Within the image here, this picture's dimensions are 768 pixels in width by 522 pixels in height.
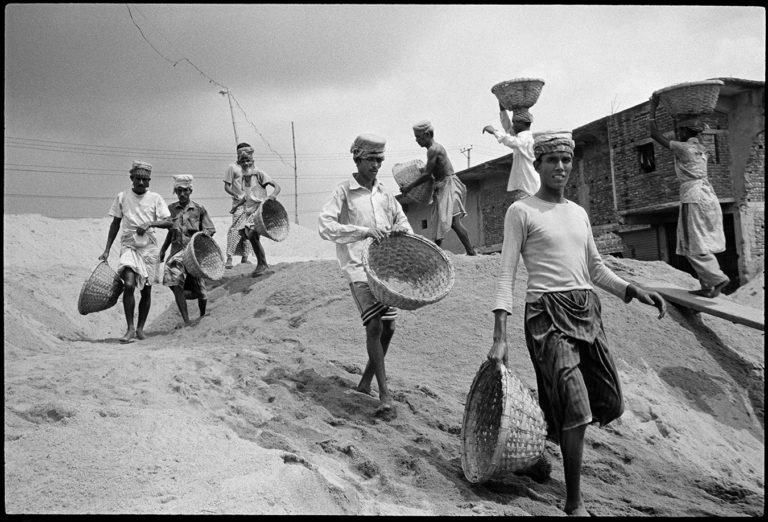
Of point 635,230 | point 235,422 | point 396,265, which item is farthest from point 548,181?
point 635,230

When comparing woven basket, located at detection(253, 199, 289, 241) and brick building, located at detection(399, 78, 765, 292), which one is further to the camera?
brick building, located at detection(399, 78, 765, 292)

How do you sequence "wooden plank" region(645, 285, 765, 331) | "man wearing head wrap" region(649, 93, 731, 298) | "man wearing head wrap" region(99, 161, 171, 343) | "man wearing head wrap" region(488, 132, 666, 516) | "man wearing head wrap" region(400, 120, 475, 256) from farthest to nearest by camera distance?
"man wearing head wrap" region(400, 120, 475, 256)
"man wearing head wrap" region(99, 161, 171, 343)
"man wearing head wrap" region(649, 93, 731, 298)
"wooden plank" region(645, 285, 765, 331)
"man wearing head wrap" region(488, 132, 666, 516)

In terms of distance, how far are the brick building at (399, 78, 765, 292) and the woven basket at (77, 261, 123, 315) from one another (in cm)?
828

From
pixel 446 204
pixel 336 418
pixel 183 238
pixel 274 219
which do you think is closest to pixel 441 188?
pixel 446 204

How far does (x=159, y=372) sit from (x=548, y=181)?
2.95 meters

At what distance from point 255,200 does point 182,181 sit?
6.01ft

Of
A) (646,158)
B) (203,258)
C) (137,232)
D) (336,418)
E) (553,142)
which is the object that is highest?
(646,158)

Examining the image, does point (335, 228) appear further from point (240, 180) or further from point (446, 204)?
point (240, 180)

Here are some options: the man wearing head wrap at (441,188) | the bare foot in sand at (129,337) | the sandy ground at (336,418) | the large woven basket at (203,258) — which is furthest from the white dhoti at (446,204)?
the bare foot in sand at (129,337)

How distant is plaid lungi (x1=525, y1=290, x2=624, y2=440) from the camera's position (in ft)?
10.8

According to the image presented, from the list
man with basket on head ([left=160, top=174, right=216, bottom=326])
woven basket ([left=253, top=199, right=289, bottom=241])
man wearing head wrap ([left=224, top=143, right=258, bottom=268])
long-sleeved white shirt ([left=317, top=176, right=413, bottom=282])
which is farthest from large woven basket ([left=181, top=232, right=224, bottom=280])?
long-sleeved white shirt ([left=317, top=176, right=413, bottom=282])

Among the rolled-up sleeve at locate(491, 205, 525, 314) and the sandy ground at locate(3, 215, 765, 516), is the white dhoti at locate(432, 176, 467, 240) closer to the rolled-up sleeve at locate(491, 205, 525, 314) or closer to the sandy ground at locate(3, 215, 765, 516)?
the sandy ground at locate(3, 215, 765, 516)

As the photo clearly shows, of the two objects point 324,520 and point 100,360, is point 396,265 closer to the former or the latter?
point 324,520

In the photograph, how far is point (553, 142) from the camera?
11.4ft
